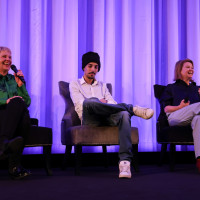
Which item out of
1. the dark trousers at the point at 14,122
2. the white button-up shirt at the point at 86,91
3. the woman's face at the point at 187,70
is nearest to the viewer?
the dark trousers at the point at 14,122

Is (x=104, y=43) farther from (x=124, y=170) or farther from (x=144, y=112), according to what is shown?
(x=124, y=170)

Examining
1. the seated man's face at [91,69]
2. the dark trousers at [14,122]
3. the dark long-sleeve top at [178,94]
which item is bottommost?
the dark trousers at [14,122]

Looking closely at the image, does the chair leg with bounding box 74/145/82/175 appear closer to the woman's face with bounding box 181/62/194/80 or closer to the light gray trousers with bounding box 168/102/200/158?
the light gray trousers with bounding box 168/102/200/158

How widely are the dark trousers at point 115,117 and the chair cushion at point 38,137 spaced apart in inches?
13.3

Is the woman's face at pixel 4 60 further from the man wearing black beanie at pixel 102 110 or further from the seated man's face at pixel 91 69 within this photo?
Result: the seated man's face at pixel 91 69

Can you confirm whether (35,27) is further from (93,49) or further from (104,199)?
(104,199)

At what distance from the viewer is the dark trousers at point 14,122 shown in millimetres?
2289

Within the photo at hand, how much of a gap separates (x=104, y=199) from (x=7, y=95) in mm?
1472

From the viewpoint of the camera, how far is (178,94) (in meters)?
3.37

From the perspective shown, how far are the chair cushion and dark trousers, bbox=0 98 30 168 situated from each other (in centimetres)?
10

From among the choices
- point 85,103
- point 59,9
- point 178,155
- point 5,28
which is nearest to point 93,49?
point 59,9

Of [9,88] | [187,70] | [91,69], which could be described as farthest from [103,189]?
[187,70]

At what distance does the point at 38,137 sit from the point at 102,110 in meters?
0.57

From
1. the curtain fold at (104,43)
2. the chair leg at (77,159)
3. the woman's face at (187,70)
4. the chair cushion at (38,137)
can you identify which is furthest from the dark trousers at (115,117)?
the woman's face at (187,70)
